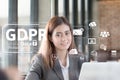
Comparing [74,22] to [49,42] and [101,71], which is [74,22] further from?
[101,71]

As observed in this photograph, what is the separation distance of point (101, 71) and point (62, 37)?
508 millimetres

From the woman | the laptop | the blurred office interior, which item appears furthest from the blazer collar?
the blurred office interior

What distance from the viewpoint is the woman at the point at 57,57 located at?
1224mm

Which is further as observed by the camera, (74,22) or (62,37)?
(74,22)

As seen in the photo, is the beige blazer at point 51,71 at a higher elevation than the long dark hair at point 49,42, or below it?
below

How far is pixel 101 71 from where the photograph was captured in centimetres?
78

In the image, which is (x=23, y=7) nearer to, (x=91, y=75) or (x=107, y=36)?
(x=107, y=36)

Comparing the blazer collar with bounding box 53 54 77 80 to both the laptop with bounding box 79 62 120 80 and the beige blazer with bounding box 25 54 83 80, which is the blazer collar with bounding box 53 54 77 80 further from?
the laptop with bounding box 79 62 120 80

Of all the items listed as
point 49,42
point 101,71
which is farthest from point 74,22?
point 101,71

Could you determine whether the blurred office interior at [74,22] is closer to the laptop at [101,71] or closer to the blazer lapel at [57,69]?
the blazer lapel at [57,69]

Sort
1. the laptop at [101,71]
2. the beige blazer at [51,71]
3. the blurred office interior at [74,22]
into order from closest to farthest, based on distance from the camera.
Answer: the laptop at [101,71] → the beige blazer at [51,71] → the blurred office interior at [74,22]

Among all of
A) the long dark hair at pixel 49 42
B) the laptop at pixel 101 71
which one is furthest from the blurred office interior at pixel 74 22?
the laptop at pixel 101 71

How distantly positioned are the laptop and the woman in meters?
0.43

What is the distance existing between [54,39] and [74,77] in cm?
20
